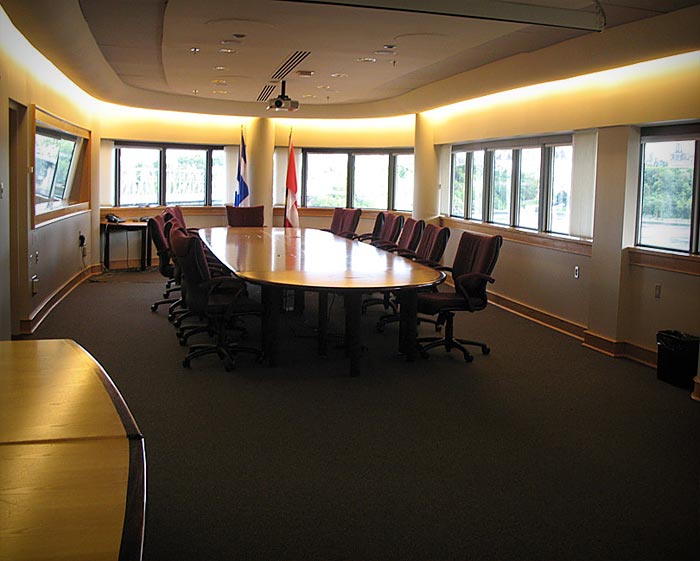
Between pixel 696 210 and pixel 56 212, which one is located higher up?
pixel 696 210

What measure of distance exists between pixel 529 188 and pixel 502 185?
781mm

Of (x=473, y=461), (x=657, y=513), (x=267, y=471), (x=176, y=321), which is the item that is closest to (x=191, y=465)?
(x=267, y=471)

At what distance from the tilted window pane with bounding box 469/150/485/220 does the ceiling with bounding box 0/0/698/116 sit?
51.5 inches

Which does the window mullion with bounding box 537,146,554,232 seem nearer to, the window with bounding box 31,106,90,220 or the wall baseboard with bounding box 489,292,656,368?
the wall baseboard with bounding box 489,292,656,368

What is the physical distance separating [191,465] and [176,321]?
13.5 ft

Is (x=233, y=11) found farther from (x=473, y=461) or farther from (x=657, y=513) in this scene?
(x=657, y=513)

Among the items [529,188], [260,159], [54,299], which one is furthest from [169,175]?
[529,188]

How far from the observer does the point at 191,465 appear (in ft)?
13.3

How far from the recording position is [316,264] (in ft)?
22.3

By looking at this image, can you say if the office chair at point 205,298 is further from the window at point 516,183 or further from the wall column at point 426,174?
the wall column at point 426,174

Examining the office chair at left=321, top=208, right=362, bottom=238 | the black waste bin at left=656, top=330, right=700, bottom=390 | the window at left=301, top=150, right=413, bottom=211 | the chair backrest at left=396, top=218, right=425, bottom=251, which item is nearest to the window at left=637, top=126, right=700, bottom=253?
the black waste bin at left=656, top=330, right=700, bottom=390

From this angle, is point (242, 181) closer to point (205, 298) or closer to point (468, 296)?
point (205, 298)

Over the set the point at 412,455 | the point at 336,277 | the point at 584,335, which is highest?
the point at 336,277

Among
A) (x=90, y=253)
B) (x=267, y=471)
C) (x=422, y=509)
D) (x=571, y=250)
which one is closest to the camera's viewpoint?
(x=422, y=509)
